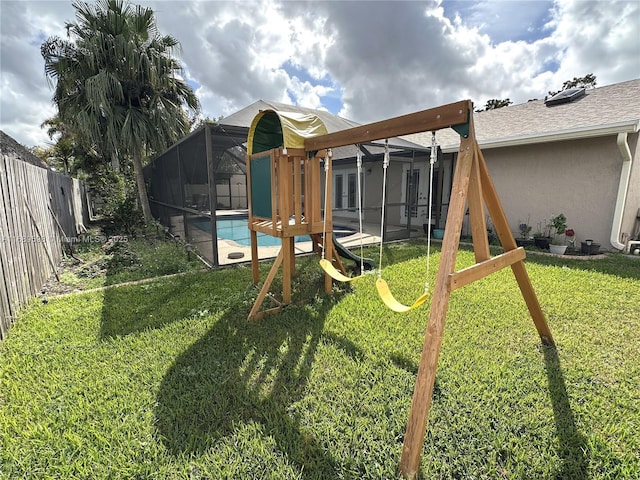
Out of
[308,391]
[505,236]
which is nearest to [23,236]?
[308,391]

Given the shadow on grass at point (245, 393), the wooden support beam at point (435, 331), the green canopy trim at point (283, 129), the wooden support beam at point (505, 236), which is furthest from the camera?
the green canopy trim at point (283, 129)

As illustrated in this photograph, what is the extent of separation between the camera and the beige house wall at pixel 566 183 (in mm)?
6125

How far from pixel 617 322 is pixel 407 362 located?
2.54m

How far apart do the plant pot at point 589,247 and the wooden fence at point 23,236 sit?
9316 mm

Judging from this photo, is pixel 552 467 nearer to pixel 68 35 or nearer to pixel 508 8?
pixel 508 8

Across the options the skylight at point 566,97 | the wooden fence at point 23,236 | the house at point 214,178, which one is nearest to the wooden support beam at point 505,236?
the house at point 214,178

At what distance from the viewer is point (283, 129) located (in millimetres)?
3275

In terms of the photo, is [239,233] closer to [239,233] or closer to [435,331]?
[239,233]

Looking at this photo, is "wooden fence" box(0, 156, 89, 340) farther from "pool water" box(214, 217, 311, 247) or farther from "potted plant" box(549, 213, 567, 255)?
"potted plant" box(549, 213, 567, 255)

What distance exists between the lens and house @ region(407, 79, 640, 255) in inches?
234

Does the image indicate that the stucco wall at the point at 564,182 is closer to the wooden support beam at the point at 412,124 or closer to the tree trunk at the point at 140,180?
the wooden support beam at the point at 412,124

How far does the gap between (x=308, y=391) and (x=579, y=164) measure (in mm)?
7727

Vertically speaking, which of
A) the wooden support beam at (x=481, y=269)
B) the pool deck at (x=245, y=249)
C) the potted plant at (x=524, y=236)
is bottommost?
the pool deck at (x=245, y=249)

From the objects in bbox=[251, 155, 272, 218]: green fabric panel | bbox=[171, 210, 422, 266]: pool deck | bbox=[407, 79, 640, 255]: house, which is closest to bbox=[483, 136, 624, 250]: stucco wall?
bbox=[407, 79, 640, 255]: house
